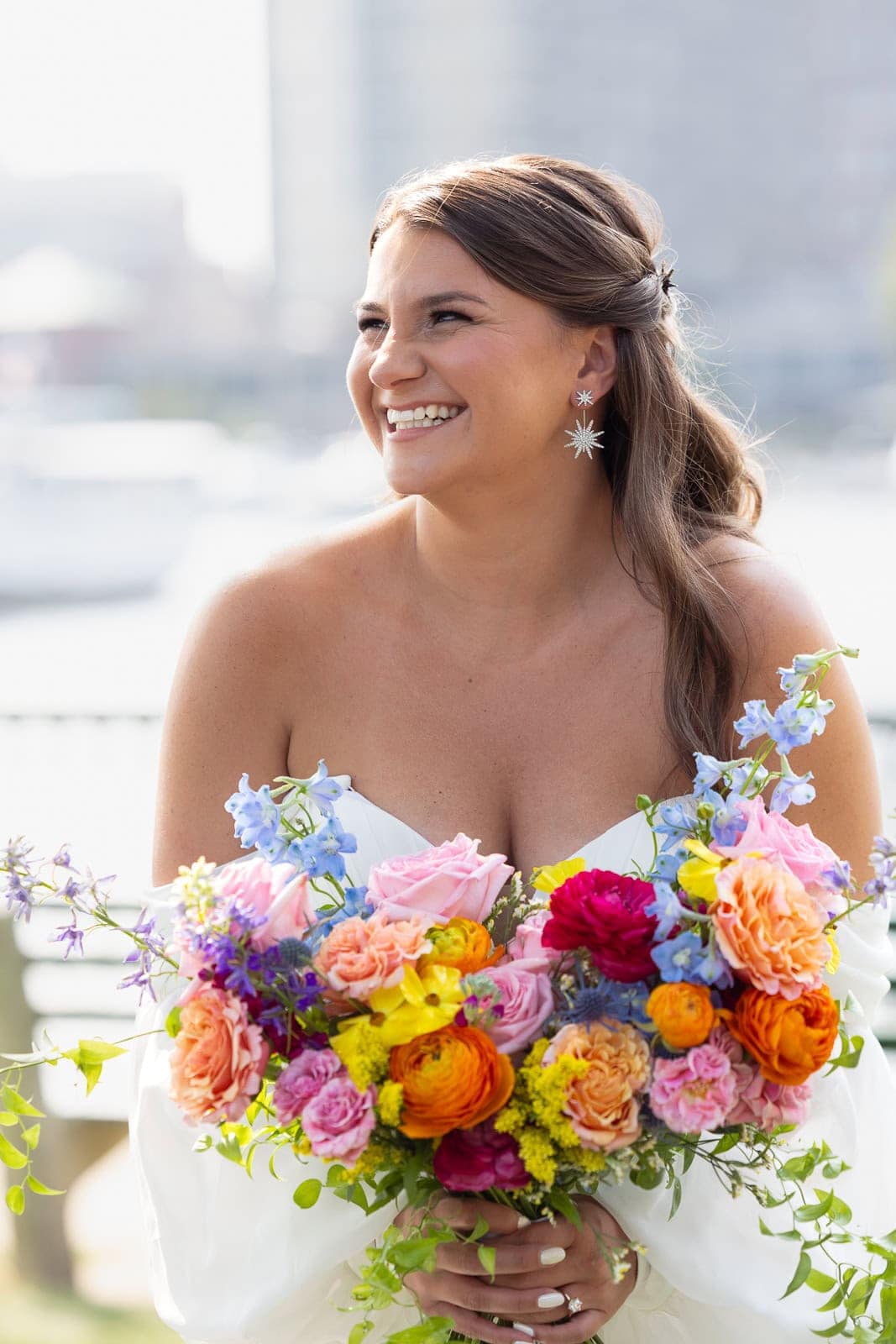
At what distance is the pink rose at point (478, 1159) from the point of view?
1213 mm

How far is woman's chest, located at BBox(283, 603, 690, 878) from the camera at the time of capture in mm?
1917

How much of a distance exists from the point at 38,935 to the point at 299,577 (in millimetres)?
1652

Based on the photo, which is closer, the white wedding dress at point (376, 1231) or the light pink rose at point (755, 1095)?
the light pink rose at point (755, 1095)

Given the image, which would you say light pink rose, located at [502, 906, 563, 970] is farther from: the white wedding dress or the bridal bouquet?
the white wedding dress

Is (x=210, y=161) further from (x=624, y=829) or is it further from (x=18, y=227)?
(x=624, y=829)

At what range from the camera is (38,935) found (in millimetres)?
3332

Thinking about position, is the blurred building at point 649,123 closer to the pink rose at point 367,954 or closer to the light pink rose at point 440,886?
the light pink rose at point 440,886

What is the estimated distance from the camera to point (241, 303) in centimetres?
1461

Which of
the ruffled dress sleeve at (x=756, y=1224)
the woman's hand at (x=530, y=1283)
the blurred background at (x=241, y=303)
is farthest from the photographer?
the blurred background at (x=241, y=303)

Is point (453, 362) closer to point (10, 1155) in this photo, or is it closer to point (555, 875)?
point (555, 875)

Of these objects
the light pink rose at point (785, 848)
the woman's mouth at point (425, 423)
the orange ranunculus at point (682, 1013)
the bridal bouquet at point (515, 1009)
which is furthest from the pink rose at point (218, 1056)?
the woman's mouth at point (425, 423)

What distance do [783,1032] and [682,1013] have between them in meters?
0.09

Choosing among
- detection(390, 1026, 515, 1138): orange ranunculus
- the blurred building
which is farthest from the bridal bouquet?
the blurred building

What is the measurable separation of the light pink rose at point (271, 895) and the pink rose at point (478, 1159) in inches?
8.9
